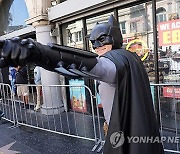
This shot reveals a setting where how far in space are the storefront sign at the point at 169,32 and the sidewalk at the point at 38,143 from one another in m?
2.67

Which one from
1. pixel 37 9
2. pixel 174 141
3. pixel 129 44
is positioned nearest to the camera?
pixel 174 141

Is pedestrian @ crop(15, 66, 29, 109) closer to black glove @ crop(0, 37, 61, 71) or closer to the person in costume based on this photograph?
the person in costume

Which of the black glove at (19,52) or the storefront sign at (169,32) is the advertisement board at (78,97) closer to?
the storefront sign at (169,32)

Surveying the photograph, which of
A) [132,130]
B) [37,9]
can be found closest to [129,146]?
[132,130]

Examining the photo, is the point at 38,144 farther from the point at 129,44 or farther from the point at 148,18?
the point at 148,18

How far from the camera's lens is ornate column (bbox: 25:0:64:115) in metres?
6.67

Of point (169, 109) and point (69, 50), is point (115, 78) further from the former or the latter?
point (169, 109)

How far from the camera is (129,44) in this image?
554cm

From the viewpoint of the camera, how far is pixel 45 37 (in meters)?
6.83

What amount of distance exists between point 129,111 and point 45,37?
5778 millimetres

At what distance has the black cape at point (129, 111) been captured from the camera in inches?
56.8

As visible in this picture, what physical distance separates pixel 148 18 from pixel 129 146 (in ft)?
13.3

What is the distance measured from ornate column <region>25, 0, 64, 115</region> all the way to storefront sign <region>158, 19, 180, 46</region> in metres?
3.43

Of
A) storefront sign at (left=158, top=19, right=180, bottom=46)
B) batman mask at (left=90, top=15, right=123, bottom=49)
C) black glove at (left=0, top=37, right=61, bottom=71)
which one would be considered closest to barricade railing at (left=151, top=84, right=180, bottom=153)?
storefront sign at (left=158, top=19, right=180, bottom=46)
